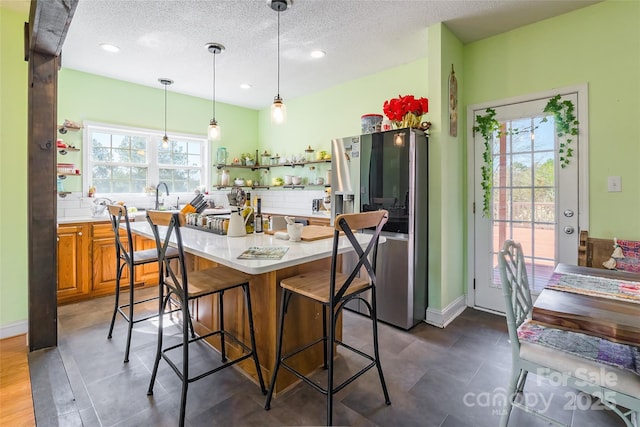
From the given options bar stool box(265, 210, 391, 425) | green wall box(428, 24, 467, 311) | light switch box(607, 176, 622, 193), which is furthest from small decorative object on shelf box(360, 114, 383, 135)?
light switch box(607, 176, 622, 193)

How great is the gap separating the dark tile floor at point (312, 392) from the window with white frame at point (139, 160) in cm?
229

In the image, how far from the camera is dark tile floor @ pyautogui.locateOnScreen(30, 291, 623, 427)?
165 cm

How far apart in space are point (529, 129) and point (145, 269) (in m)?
4.27

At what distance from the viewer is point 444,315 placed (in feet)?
9.26

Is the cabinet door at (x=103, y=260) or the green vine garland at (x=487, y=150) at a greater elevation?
the green vine garland at (x=487, y=150)

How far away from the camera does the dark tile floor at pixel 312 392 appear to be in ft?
5.40

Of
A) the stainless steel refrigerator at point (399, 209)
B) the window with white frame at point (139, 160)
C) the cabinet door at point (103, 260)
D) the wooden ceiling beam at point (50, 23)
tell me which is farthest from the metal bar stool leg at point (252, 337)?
the window with white frame at point (139, 160)

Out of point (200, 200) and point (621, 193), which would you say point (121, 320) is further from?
point (621, 193)

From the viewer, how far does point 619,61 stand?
93.7 inches

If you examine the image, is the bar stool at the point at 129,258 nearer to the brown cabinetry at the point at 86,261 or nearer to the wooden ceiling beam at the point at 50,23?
the brown cabinetry at the point at 86,261

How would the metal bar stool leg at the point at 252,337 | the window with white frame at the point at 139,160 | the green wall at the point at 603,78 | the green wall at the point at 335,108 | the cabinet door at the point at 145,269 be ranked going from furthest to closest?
the window with white frame at the point at 139,160, the cabinet door at the point at 145,269, the green wall at the point at 335,108, the green wall at the point at 603,78, the metal bar stool leg at the point at 252,337

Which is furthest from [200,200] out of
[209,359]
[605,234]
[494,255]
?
[605,234]

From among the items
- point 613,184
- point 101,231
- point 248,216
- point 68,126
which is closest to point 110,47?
point 68,126

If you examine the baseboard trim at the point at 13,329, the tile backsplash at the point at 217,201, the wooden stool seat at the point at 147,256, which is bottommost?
the baseboard trim at the point at 13,329
